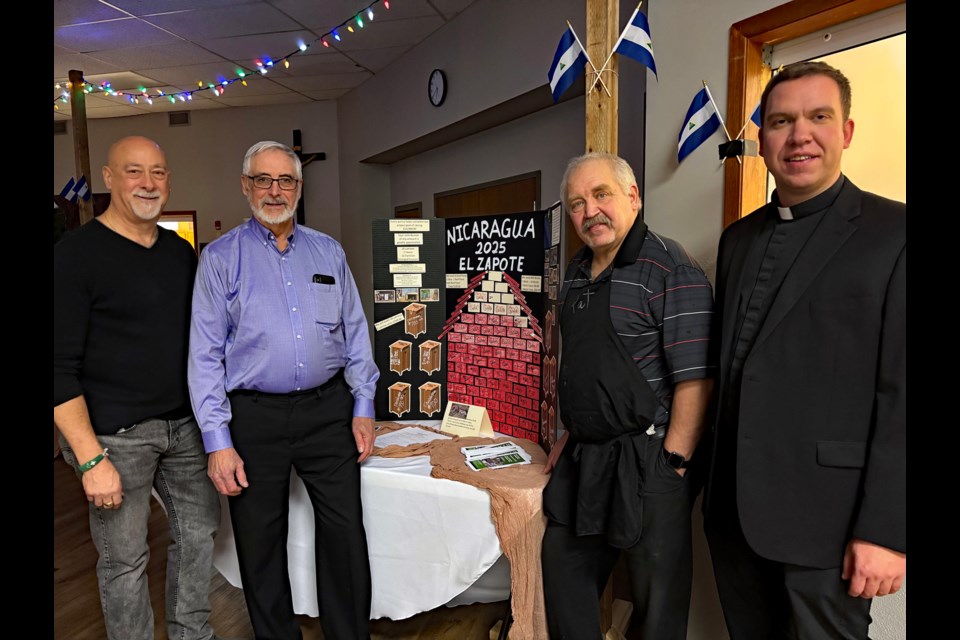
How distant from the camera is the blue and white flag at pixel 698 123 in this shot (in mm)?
1783

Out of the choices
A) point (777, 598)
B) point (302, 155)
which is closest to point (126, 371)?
point (777, 598)

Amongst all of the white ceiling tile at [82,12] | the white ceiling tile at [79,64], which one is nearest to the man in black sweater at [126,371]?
the white ceiling tile at [82,12]

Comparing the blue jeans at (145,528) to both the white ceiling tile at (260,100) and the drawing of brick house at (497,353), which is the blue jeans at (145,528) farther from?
the white ceiling tile at (260,100)

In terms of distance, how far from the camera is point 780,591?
125 cm

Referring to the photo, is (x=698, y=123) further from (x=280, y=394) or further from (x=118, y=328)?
(x=118, y=328)

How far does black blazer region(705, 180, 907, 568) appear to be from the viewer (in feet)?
3.31

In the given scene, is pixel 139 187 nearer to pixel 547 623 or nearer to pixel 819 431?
pixel 547 623

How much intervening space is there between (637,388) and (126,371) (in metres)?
1.52

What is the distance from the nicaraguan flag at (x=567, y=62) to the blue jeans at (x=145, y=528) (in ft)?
5.78

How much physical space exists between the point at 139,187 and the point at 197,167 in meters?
6.30

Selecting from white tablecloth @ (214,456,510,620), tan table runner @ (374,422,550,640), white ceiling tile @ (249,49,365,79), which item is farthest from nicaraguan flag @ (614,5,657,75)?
white ceiling tile @ (249,49,365,79)

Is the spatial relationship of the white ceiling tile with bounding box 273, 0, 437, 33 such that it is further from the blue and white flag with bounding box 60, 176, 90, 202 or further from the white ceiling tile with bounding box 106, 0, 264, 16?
the blue and white flag with bounding box 60, 176, 90, 202

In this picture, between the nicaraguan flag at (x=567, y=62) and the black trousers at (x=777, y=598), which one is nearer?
the black trousers at (x=777, y=598)

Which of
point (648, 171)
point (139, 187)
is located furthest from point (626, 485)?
point (139, 187)
